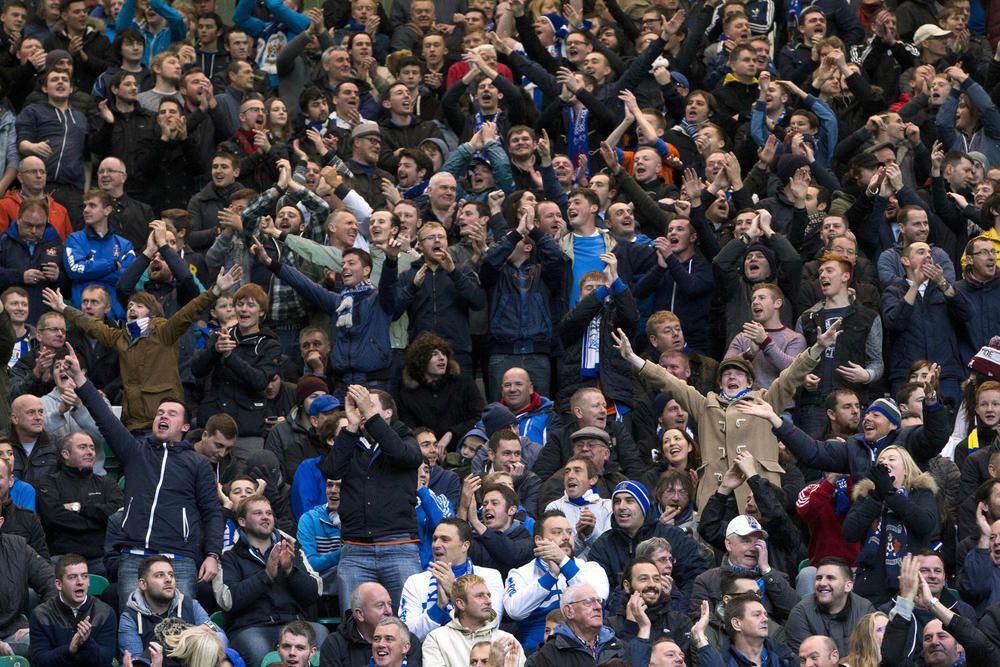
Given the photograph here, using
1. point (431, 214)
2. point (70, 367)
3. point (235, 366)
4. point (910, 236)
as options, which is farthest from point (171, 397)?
point (910, 236)

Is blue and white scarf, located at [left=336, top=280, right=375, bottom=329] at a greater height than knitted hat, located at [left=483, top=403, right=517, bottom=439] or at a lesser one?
greater

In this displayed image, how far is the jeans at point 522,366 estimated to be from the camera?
57.3 feet

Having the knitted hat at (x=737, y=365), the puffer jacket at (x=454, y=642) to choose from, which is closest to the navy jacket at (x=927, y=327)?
the knitted hat at (x=737, y=365)

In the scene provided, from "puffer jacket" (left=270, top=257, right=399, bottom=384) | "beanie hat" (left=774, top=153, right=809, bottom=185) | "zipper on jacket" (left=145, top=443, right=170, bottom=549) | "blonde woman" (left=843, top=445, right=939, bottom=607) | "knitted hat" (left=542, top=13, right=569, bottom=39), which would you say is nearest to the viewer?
"blonde woman" (left=843, top=445, right=939, bottom=607)

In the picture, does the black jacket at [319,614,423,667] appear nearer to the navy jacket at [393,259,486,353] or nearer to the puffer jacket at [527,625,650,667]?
the puffer jacket at [527,625,650,667]

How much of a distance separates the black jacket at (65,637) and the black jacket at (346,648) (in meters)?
1.40

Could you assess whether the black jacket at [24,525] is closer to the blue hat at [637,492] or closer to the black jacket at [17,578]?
the black jacket at [17,578]

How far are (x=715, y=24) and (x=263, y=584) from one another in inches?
388

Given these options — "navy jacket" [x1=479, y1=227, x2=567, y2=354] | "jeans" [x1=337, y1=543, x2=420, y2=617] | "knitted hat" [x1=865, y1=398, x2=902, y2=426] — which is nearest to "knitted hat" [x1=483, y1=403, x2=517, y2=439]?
"navy jacket" [x1=479, y1=227, x2=567, y2=354]

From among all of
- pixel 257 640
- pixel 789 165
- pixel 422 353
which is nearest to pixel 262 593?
pixel 257 640

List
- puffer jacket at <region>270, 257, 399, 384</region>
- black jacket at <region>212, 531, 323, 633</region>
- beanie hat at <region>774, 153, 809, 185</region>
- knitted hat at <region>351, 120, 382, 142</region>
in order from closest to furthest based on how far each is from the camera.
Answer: black jacket at <region>212, 531, 323, 633</region> < puffer jacket at <region>270, 257, 399, 384</region> < beanie hat at <region>774, 153, 809, 185</region> < knitted hat at <region>351, 120, 382, 142</region>

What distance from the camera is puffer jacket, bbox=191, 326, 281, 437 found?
1684 cm

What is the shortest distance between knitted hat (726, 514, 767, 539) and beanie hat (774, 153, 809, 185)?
4.76 meters

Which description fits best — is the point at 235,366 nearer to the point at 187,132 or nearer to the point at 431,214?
the point at 431,214
